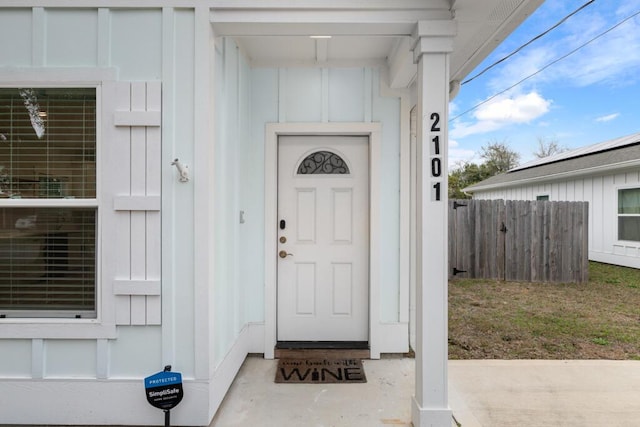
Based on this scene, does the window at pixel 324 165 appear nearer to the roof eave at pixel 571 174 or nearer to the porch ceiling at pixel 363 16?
the porch ceiling at pixel 363 16

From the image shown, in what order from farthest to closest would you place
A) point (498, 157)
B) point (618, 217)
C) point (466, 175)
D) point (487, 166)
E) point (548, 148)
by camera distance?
1. point (466, 175)
2. point (487, 166)
3. point (498, 157)
4. point (548, 148)
5. point (618, 217)

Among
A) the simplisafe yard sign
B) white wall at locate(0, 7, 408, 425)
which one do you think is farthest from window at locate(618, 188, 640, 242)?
the simplisafe yard sign

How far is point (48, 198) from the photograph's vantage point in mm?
2016

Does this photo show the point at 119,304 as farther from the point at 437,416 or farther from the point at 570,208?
the point at 570,208

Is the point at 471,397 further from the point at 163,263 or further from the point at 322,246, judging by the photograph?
the point at 163,263

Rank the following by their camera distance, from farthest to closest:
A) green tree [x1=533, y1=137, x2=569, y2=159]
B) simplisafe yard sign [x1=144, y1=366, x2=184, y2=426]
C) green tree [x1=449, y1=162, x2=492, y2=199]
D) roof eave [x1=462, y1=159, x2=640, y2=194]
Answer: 1. green tree [x1=449, y1=162, x2=492, y2=199]
2. green tree [x1=533, y1=137, x2=569, y2=159]
3. roof eave [x1=462, y1=159, x2=640, y2=194]
4. simplisafe yard sign [x1=144, y1=366, x2=184, y2=426]

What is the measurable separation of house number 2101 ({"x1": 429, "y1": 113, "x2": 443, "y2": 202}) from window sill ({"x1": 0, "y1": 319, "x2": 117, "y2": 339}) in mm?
2057

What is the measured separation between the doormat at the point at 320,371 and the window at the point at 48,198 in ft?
4.77

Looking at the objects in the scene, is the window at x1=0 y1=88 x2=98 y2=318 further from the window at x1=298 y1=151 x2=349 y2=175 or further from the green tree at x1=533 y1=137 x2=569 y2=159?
the green tree at x1=533 y1=137 x2=569 y2=159

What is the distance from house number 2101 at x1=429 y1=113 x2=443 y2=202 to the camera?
1.91 meters

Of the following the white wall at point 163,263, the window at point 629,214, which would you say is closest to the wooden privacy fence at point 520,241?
the window at point 629,214

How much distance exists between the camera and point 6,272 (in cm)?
203

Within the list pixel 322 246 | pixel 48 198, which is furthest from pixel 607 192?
pixel 48 198

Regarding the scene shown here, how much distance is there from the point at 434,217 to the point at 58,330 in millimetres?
2316
